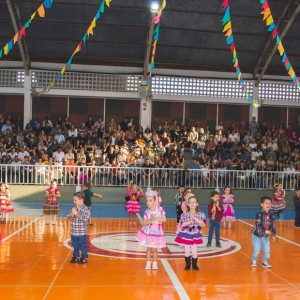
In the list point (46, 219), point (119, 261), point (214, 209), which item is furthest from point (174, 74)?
point (119, 261)

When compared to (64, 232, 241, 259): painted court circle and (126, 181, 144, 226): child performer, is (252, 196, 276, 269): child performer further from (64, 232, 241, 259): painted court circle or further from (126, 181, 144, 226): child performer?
(126, 181, 144, 226): child performer

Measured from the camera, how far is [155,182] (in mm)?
20953

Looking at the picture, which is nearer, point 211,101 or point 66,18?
point 66,18

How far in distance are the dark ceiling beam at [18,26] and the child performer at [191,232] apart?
16.9 metres

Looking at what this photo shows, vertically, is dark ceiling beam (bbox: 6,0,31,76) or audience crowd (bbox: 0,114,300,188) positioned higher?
dark ceiling beam (bbox: 6,0,31,76)

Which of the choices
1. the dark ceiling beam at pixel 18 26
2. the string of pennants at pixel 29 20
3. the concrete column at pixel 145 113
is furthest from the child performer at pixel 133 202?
the concrete column at pixel 145 113

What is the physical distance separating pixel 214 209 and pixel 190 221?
2.28 meters

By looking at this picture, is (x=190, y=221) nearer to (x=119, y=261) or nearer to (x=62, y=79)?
(x=119, y=261)

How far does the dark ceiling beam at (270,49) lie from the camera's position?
2294 centimetres

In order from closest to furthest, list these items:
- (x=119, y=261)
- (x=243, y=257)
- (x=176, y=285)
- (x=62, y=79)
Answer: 1. (x=176, y=285)
2. (x=119, y=261)
3. (x=243, y=257)
4. (x=62, y=79)

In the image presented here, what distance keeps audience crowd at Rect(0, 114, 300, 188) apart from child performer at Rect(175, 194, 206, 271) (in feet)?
39.7


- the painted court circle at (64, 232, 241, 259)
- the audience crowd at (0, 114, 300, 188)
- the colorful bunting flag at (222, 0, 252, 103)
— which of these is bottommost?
the painted court circle at (64, 232, 241, 259)

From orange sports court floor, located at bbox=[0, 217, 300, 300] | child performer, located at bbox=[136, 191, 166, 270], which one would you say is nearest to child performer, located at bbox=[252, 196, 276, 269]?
orange sports court floor, located at bbox=[0, 217, 300, 300]

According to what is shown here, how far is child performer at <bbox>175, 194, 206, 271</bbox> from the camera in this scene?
7965 millimetres
